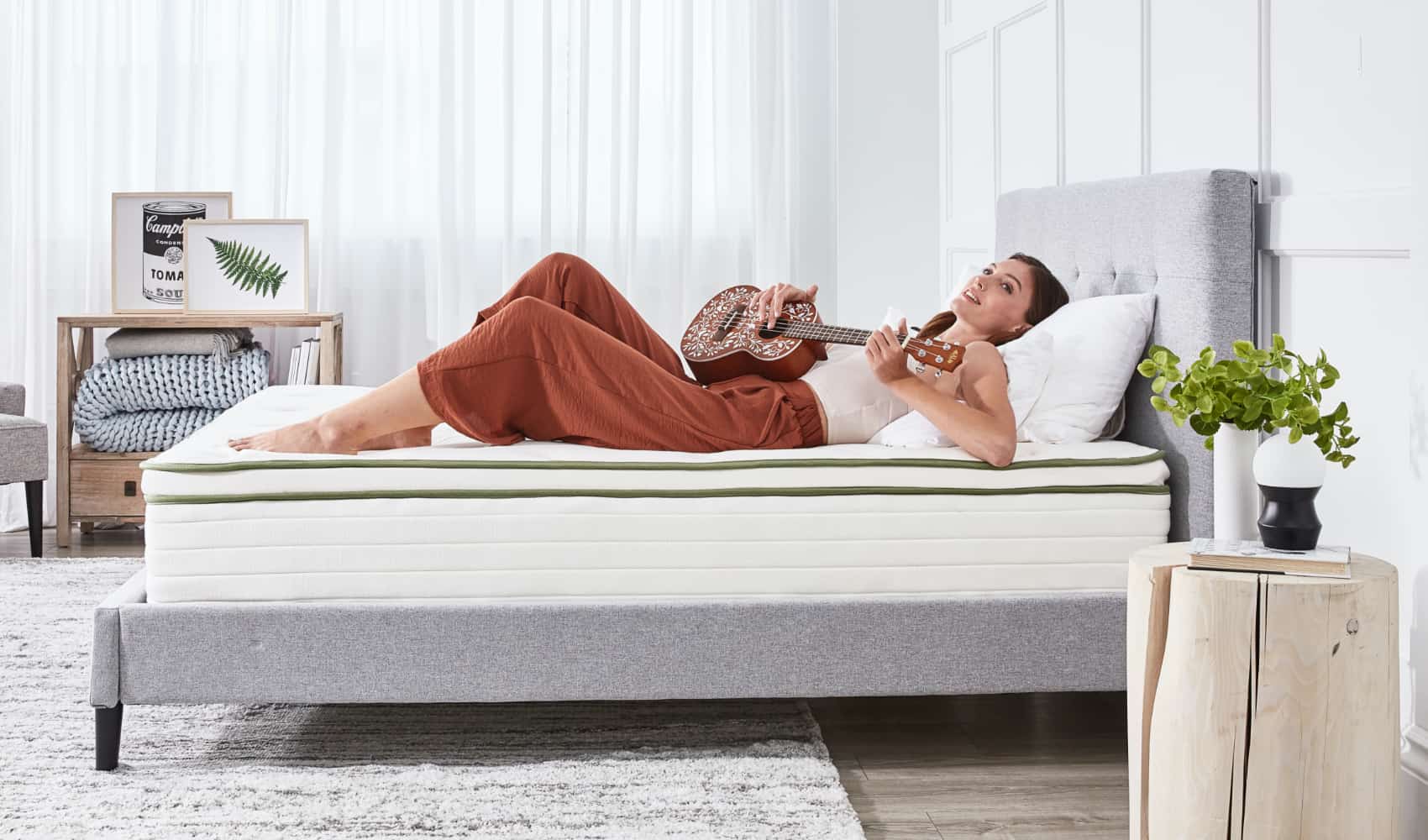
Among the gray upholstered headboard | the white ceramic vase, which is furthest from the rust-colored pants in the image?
the white ceramic vase

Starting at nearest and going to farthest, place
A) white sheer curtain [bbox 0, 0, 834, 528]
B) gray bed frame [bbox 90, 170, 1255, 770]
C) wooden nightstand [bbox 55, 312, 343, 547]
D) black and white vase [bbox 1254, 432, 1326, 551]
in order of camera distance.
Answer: black and white vase [bbox 1254, 432, 1326, 551] → gray bed frame [bbox 90, 170, 1255, 770] → wooden nightstand [bbox 55, 312, 343, 547] → white sheer curtain [bbox 0, 0, 834, 528]

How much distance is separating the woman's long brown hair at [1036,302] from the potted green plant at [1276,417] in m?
0.88

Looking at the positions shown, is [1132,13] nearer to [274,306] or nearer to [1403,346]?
[1403,346]

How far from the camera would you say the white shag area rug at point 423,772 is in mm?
2010

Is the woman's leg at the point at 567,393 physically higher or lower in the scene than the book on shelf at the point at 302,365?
lower

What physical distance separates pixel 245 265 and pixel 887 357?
289cm

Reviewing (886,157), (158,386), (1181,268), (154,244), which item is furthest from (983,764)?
(154,244)

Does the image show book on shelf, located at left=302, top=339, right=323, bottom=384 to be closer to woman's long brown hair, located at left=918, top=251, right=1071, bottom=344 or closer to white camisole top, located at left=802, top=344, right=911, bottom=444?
white camisole top, located at left=802, top=344, right=911, bottom=444

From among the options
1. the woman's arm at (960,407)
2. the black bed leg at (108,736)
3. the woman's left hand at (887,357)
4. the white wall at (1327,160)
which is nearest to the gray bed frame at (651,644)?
the black bed leg at (108,736)

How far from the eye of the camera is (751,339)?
266cm

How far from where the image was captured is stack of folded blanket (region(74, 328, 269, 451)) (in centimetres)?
419

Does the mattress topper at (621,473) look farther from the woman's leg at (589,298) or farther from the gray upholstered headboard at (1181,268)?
the woman's leg at (589,298)

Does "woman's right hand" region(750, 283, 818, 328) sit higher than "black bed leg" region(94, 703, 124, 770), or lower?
higher

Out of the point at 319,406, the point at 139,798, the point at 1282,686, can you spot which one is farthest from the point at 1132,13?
the point at 139,798
